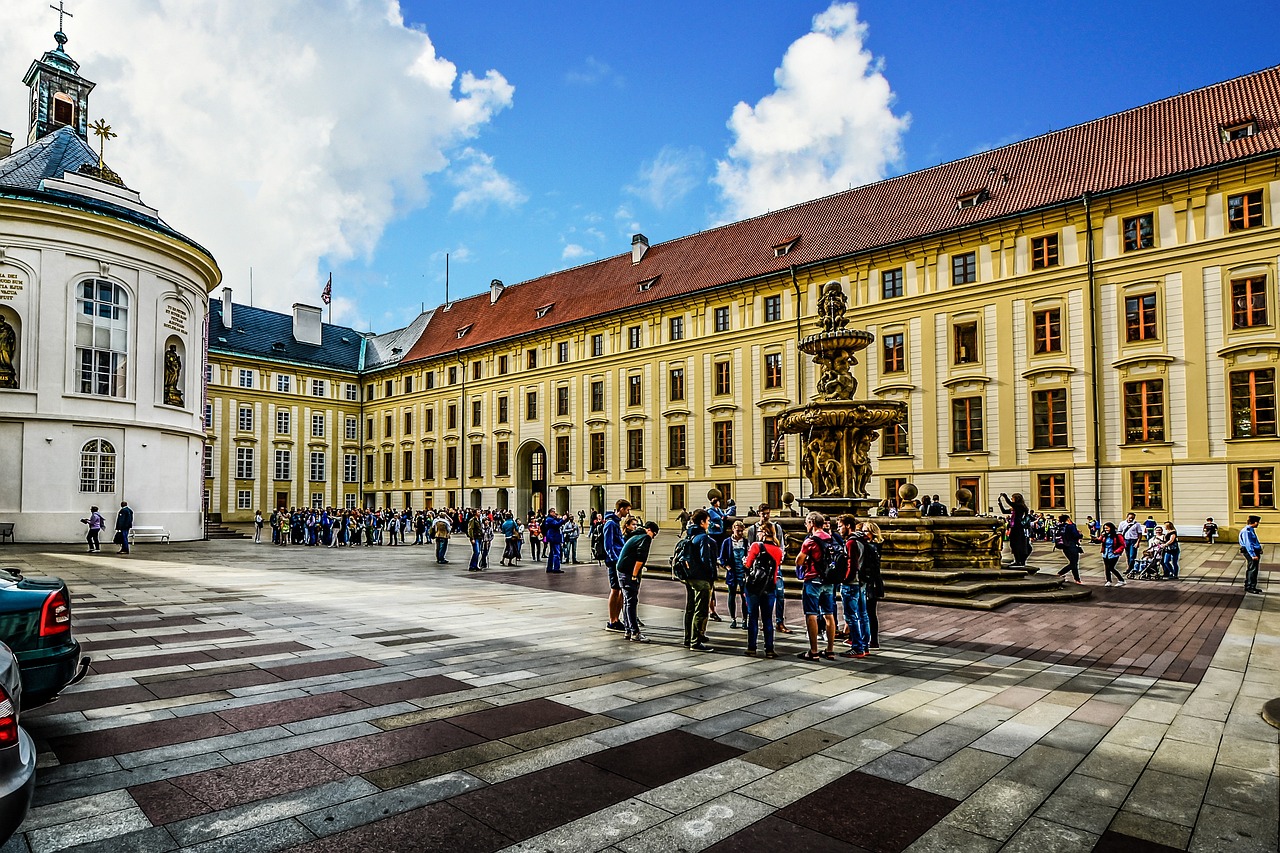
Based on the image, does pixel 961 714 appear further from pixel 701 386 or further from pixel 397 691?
pixel 701 386

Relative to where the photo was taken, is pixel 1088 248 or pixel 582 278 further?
pixel 582 278

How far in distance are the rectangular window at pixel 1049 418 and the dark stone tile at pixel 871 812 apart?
32.6 m

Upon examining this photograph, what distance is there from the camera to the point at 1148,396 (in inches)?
1226

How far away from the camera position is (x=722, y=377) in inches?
1736

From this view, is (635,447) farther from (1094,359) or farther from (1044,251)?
(1094,359)

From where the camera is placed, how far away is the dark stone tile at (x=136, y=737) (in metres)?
5.45

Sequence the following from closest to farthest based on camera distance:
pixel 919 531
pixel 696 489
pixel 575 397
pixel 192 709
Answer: pixel 192 709
pixel 919 531
pixel 696 489
pixel 575 397

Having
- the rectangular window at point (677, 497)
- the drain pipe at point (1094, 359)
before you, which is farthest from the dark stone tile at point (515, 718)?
the rectangular window at point (677, 497)

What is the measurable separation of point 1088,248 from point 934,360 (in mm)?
7828

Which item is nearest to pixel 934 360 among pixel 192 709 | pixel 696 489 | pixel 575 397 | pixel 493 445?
pixel 696 489

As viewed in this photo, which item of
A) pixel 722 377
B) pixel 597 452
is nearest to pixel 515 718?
pixel 722 377

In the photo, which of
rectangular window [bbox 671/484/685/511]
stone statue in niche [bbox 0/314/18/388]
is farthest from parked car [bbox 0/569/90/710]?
rectangular window [bbox 671/484/685/511]

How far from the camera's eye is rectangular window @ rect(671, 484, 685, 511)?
45000 mm

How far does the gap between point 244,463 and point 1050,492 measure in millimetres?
55476
